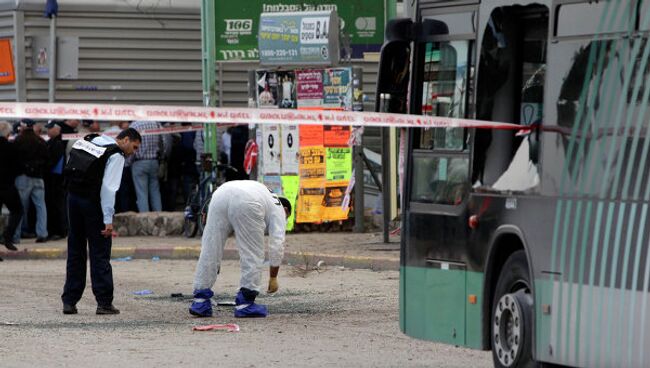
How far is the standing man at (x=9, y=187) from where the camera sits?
23.5 m

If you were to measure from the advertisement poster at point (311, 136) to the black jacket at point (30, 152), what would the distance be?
384 cm

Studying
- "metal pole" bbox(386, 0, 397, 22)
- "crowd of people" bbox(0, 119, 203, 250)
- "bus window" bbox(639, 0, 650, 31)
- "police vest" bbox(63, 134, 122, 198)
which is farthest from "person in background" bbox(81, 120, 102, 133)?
"bus window" bbox(639, 0, 650, 31)

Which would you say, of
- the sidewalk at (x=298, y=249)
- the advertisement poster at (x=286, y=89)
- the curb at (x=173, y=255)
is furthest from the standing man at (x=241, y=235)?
the advertisement poster at (x=286, y=89)

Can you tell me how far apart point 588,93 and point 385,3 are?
16.3 meters

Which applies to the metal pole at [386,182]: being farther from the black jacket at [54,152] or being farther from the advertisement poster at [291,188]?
the black jacket at [54,152]

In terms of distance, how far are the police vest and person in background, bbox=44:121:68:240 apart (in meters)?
10.5

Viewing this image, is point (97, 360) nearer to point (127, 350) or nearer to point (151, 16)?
point (127, 350)

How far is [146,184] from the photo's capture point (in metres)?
26.7

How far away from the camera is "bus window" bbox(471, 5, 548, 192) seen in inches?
385

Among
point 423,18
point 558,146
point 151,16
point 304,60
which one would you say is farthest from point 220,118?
point 151,16

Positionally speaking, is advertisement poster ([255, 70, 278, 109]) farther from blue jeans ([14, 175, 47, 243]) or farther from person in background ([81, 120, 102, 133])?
blue jeans ([14, 175, 47, 243])

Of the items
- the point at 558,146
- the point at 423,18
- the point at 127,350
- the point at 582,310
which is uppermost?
the point at 423,18

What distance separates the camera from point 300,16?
2356 centimetres

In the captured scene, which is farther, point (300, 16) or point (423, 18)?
point (300, 16)
